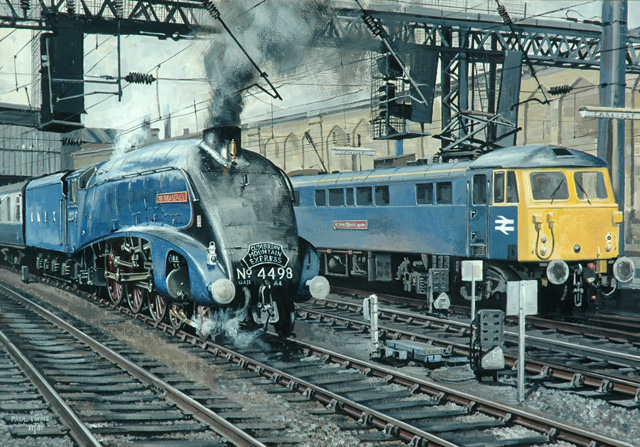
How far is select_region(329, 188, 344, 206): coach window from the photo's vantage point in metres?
21.5

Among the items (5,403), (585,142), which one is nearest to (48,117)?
(5,403)

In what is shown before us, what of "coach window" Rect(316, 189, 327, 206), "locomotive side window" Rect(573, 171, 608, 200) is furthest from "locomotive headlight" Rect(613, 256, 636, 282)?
"coach window" Rect(316, 189, 327, 206)

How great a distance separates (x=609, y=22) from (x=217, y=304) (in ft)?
48.7

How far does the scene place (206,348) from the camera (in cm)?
1214

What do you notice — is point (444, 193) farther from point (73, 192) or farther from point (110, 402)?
point (110, 402)

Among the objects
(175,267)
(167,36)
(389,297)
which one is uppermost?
(167,36)

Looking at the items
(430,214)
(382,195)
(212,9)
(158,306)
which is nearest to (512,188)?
(430,214)

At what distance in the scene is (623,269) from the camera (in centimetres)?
A: 1515

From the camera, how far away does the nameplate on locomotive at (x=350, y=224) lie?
20511mm

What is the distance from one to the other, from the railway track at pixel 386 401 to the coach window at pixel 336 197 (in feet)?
32.2

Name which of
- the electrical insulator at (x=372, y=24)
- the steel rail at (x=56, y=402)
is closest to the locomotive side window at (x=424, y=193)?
the electrical insulator at (x=372, y=24)

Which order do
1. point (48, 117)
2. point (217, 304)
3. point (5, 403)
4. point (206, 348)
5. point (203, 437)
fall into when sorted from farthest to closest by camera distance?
point (48, 117) → point (206, 348) → point (217, 304) → point (5, 403) → point (203, 437)

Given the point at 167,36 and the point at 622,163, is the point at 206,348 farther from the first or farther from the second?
the point at 622,163

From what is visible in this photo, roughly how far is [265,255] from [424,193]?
7.33 metres
